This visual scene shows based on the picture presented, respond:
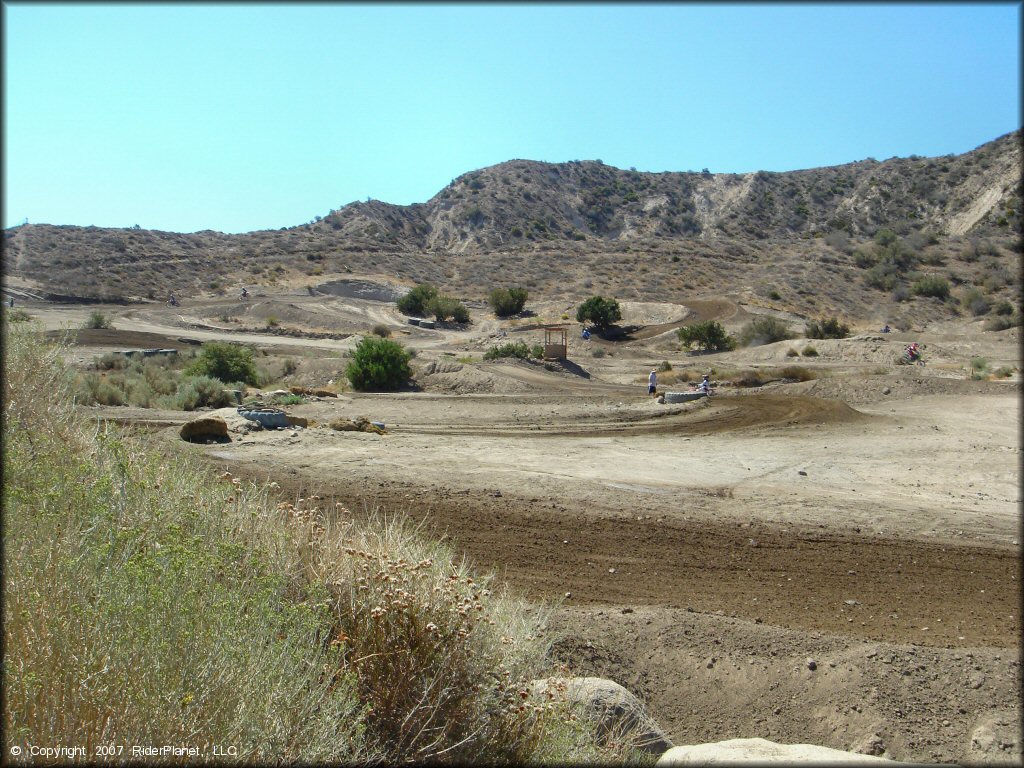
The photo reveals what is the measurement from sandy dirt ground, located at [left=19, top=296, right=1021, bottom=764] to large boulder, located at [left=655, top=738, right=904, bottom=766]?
1.40 metres

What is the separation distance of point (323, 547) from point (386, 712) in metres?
1.62

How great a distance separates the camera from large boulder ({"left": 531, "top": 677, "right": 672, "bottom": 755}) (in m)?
5.89

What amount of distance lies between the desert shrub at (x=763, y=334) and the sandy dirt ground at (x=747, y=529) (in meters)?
24.6

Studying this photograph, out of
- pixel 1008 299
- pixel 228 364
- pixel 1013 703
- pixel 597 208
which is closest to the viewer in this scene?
pixel 1013 703

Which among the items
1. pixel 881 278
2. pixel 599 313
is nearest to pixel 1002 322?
pixel 599 313

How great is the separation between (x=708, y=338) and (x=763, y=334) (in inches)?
179

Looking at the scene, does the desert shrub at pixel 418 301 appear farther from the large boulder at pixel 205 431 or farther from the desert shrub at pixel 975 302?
the large boulder at pixel 205 431

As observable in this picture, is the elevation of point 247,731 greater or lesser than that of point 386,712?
greater

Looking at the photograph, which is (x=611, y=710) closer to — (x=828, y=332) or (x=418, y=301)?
(x=828, y=332)

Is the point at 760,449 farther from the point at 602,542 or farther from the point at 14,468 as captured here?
the point at 14,468

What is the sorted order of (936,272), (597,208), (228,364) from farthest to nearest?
(597,208) < (936,272) < (228,364)

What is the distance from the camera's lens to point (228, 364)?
105 feet

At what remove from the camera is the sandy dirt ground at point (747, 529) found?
7.32 metres

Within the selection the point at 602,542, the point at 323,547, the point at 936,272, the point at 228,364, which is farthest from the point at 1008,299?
the point at 323,547
